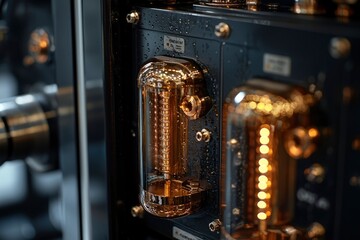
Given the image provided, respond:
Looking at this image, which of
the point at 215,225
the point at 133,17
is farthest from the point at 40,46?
the point at 215,225

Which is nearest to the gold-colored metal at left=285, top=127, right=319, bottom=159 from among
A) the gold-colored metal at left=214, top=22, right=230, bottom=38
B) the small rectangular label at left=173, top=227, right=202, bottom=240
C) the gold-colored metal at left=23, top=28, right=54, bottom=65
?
the gold-colored metal at left=214, top=22, right=230, bottom=38

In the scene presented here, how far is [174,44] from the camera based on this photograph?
40.2 inches

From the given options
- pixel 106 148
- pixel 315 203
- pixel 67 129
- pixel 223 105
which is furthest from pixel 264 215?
pixel 67 129

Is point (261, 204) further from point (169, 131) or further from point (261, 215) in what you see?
point (169, 131)

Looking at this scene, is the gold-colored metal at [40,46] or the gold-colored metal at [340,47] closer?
the gold-colored metal at [340,47]

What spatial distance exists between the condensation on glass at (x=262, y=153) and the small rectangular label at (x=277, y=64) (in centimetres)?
2

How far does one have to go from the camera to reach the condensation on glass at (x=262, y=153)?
81cm

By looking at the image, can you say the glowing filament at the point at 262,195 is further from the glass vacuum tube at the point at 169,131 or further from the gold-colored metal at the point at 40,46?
the gold-colored metal at the point at 40,46

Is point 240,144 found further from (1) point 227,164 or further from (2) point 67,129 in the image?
(2) point 67,129

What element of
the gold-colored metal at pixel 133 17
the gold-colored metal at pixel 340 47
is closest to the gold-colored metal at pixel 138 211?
the gold-colored metal at pixel 133 17

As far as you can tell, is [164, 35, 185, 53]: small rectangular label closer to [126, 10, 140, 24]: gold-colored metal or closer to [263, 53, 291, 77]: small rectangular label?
[126, 10, 140, 24]: gold-colored metal

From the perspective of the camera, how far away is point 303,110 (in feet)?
2.63

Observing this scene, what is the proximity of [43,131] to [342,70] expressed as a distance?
71 centimetres

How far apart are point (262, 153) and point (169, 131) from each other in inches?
8.2
